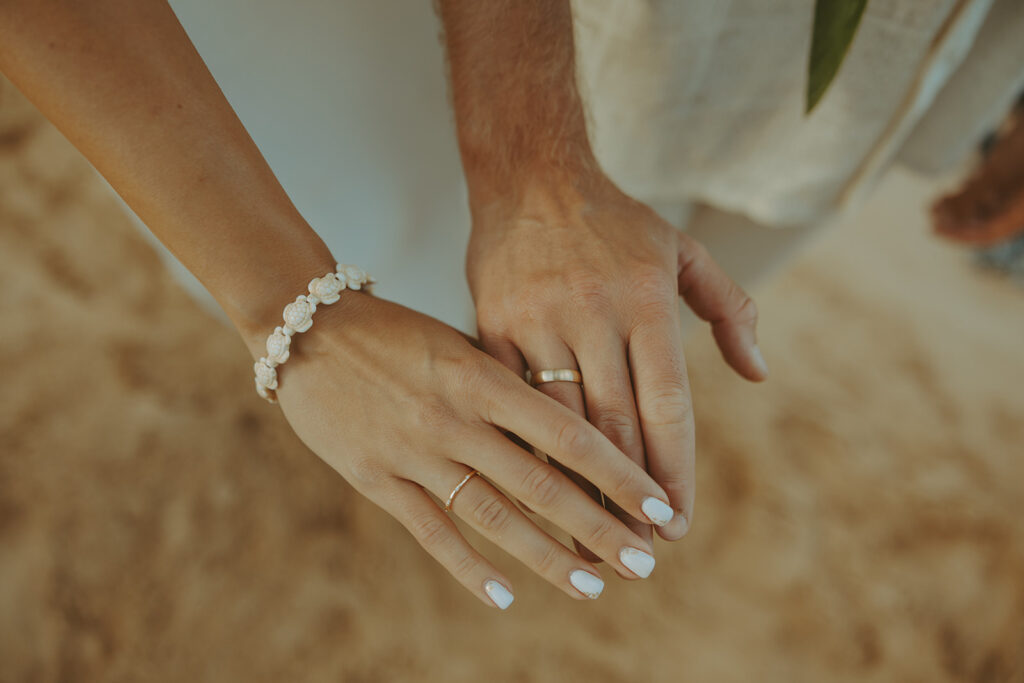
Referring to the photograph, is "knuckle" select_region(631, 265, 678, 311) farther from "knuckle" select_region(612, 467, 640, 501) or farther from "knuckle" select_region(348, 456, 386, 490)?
"knuckle" select_region(348, 456, 386, 490)

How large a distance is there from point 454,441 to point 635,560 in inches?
8.0

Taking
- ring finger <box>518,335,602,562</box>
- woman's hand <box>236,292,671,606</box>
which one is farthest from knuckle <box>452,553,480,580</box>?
ring finger <box>518,335,602,562</box>

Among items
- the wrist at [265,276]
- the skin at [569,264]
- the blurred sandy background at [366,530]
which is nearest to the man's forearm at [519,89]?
the skin at [569,264]

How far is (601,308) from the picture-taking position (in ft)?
2.09

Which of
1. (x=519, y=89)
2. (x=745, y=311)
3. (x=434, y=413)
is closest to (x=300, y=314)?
(x=434, y=413)

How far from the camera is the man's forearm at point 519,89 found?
0.70m

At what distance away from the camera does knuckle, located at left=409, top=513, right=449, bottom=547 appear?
61 centimetres

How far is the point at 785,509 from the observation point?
52.2 inches

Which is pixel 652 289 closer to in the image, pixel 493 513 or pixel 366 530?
pixel 493 513

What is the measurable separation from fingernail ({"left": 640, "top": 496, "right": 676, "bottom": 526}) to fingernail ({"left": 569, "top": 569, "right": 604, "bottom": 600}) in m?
0.08

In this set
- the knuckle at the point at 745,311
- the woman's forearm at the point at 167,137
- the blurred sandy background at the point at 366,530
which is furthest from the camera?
the blurred sandy background at the point at 366,530

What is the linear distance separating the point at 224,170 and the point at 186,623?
0.85 metres

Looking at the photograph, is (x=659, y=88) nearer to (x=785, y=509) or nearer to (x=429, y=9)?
(x=429, y=9)

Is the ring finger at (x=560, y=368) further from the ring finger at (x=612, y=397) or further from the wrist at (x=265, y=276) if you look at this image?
the wrist at (x=265, y=276)
